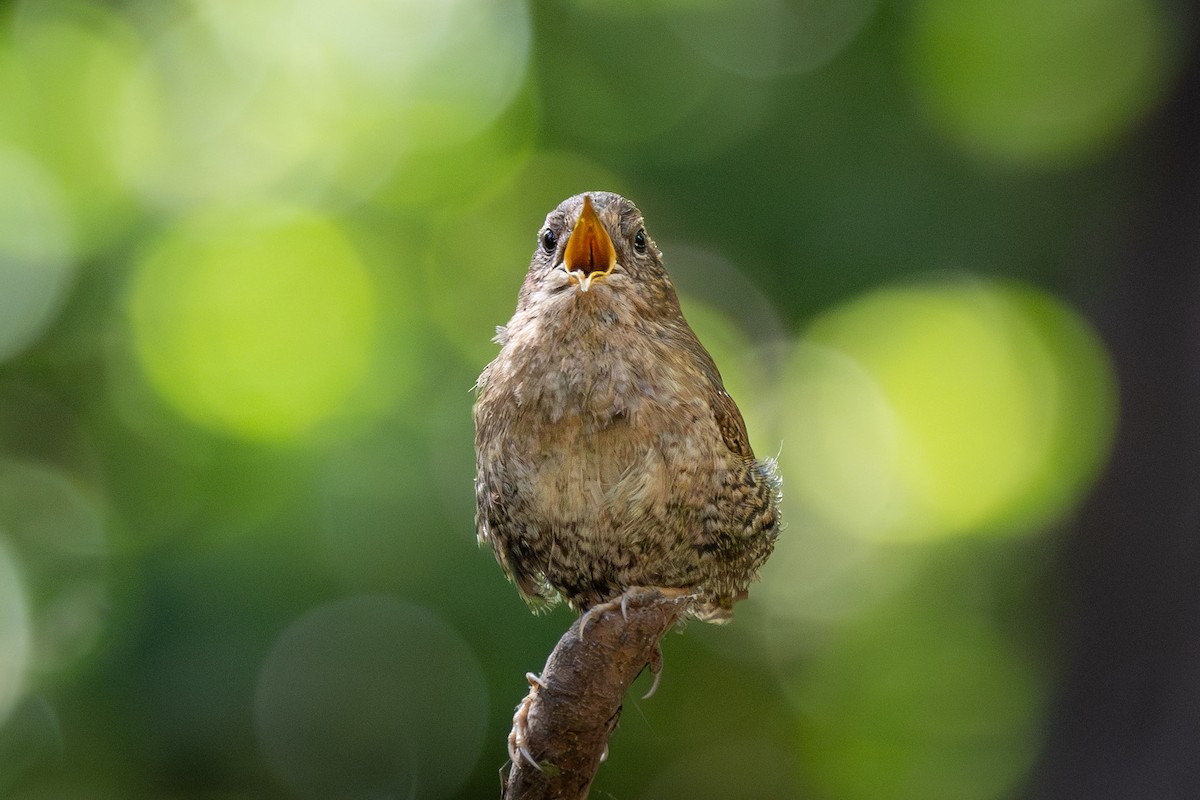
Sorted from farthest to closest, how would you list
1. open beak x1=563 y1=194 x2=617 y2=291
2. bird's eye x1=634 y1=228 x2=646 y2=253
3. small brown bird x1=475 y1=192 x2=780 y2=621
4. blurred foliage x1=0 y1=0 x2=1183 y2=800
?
blurred foliage x1=0 y1=0 x2=1183 y2=800 < bird's eye x1=634 y1=228 x2=646 y2=253 < open beak x1=563 y1=194 x2=617 y2=291 < small brown bird x1=475 y1=192 x2=780 y2=621

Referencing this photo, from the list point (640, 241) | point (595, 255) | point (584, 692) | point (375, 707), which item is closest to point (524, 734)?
point (584, 692)

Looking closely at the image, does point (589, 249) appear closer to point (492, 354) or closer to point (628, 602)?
point (628, 602)

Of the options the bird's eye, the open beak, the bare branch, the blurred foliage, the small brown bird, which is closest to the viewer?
the bare branch

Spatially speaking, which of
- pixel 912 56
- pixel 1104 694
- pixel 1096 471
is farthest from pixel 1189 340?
pixel 912 56

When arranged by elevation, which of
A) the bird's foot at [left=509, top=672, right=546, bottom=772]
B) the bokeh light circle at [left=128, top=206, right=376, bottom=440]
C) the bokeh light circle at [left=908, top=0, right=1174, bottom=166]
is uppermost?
the bokeh light circle at [left=908, top=0, right=1174, bottom=166]

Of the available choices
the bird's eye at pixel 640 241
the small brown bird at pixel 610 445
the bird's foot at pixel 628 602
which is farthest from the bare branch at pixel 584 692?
the bird's eye at pixel 640 241

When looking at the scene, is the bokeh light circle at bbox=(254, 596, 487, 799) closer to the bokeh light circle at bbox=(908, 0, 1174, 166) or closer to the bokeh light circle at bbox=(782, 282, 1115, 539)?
the bokeh light circle at bbox=(782, 282, 1115, 539)

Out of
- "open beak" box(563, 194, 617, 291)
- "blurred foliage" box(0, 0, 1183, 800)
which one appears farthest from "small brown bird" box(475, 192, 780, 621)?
"blurred foliage" box(0, 0, 1183, 800)
